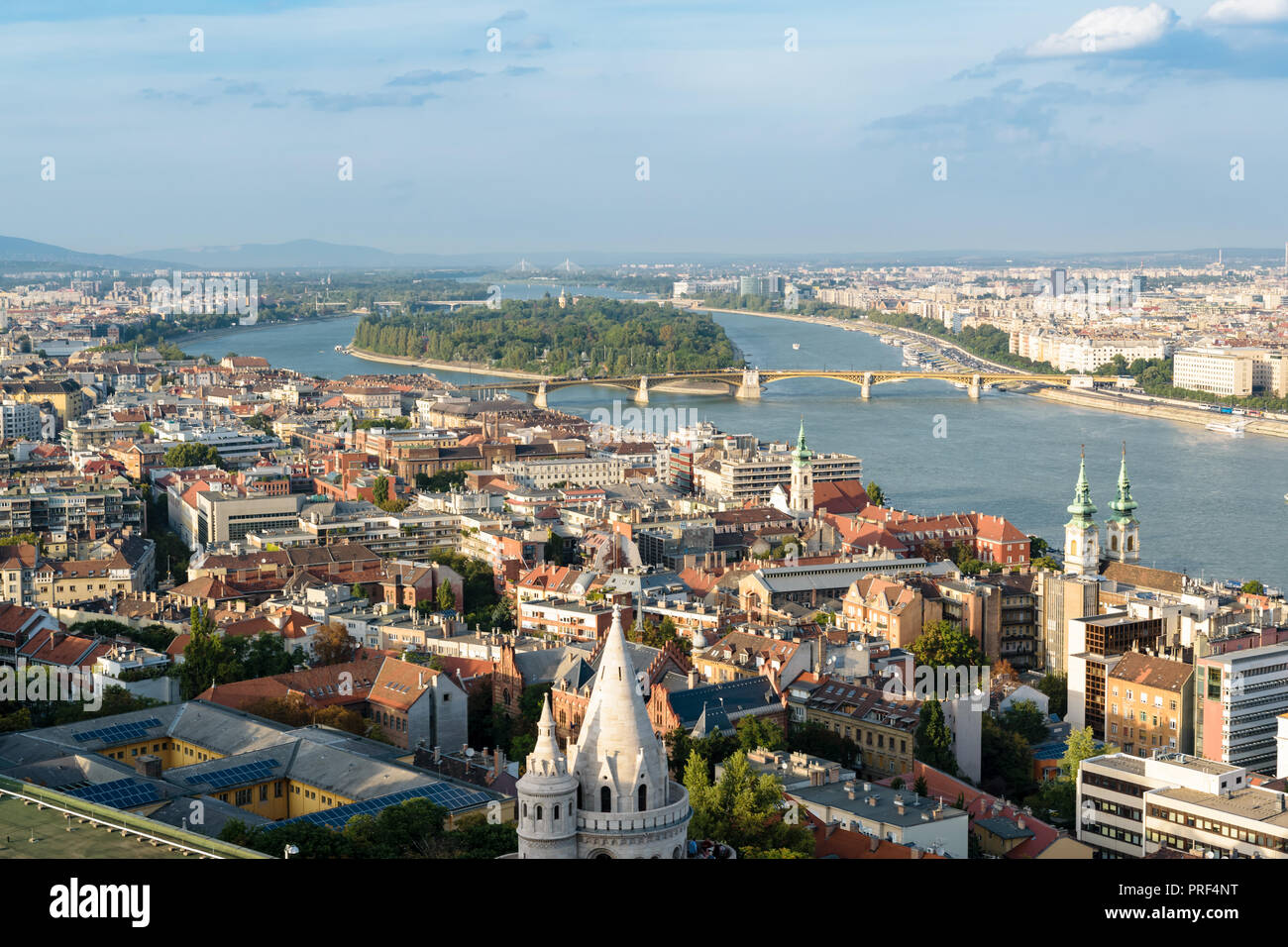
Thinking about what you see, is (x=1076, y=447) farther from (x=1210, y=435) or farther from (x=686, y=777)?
(x=686, y=777)

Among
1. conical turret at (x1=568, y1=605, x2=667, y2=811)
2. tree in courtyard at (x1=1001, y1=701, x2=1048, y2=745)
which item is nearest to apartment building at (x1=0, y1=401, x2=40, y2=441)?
tree in courtyard at (x1=1001, y1=701, x2=1048, y2=745)

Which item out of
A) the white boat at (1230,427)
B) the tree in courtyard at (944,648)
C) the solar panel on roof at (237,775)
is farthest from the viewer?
the white boat at (1230,427)

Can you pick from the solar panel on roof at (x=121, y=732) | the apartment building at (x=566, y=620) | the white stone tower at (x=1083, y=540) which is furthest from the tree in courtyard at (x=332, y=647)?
the white stone tower at (x=1083, y=540)

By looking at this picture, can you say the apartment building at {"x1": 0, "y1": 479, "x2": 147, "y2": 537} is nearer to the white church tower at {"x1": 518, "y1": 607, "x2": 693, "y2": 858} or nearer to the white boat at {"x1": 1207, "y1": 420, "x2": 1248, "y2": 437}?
the white church tower at {"x1": 518, "y1": 607, "x2": 693, "y2": 858}

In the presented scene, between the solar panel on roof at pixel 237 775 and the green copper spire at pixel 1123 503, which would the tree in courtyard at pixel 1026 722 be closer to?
the solar panel on roof at pixel 237 775

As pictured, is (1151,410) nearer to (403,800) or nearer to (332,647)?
(332,647)
